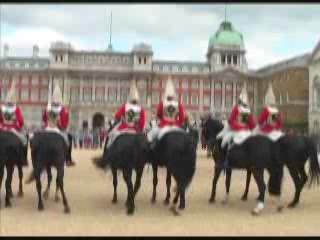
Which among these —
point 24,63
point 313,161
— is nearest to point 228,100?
point 24,63

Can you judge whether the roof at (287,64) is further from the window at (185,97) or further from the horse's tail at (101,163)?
the horse's tail at (101,163)

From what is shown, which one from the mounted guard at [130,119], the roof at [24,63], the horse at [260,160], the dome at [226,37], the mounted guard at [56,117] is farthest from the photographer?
the dome at [226,37]

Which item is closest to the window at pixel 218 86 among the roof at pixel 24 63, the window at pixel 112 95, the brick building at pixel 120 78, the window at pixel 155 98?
the brick building at pixel 120 78

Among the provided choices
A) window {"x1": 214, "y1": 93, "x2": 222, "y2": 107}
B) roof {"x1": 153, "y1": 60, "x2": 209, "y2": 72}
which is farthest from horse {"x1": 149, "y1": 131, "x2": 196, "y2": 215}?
window {"x1": 214, "y1": 93, "x2": 222, "y2": 107}

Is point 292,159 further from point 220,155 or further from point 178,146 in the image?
point 178,146

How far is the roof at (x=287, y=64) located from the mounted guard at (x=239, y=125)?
1993 inches

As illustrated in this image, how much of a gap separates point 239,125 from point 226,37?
239 feet

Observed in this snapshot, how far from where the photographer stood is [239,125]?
28.7 feet

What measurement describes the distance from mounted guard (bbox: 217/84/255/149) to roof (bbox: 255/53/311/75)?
1993 inches

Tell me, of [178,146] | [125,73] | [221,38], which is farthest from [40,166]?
[221,38]

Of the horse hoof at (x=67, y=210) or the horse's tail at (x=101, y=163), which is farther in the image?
the horse's tail at (x=101, y=163)

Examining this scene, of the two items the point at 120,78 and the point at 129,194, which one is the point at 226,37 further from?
the point at 129,194

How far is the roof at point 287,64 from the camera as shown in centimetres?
6066

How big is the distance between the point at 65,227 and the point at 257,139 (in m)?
3.22
